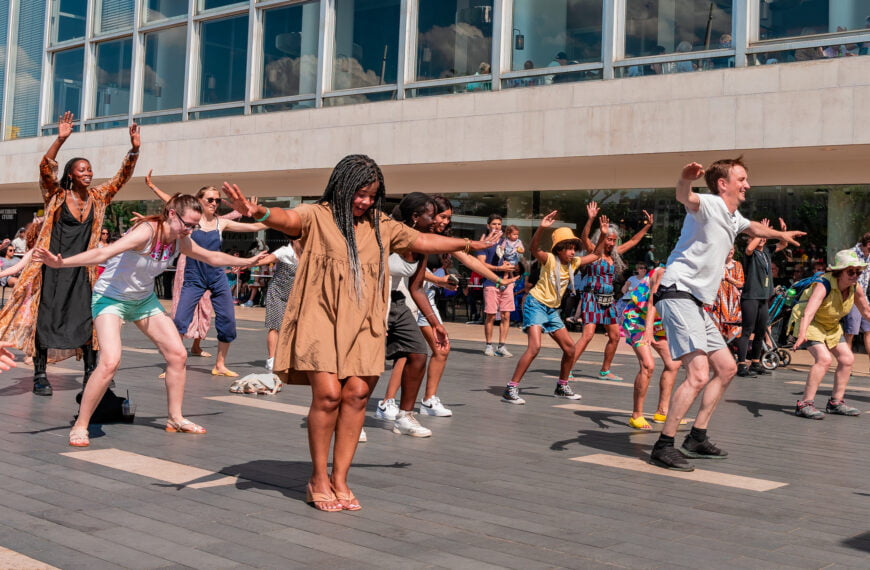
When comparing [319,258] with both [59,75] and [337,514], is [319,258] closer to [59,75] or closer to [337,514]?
[337,514]

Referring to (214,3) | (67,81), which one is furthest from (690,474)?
(67,81)

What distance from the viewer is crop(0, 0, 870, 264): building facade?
17406mm

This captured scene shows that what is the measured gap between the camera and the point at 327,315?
5043 millimetres

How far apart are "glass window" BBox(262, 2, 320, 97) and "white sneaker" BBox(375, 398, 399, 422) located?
55.5 ft

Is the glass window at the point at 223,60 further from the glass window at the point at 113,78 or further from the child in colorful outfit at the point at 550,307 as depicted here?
the child in colorful outfit at the point at 550,307

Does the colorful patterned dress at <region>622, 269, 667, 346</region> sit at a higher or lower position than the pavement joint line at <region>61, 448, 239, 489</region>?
higher

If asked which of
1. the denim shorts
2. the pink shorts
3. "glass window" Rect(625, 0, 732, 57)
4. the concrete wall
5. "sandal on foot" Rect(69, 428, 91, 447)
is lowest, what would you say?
"sandal on foot" Rect(69, 428, 91, 447)

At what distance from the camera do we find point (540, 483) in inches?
230

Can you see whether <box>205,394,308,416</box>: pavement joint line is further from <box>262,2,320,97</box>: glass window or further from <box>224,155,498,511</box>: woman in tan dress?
<box>262,2,320,97</box>: glass window

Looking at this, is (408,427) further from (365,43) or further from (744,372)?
(365,43)

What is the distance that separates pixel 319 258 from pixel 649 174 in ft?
52.4

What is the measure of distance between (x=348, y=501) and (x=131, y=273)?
2.73 metres

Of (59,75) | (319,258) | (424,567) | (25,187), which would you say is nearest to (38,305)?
(319,258)

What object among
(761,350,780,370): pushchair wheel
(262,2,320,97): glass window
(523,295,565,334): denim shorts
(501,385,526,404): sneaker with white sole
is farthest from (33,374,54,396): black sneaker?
(262,2,320,97): glass window
